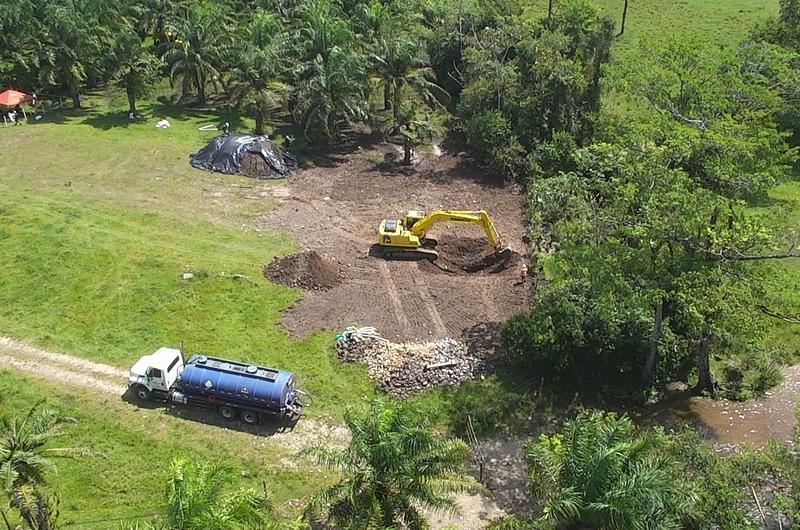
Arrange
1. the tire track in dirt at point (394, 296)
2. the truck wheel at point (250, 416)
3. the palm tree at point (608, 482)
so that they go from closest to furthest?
1. the palm tree at point (608, 482)
2. the truck wheel at point (250, 416)
3. the tire track in dirt at point (394, 296)

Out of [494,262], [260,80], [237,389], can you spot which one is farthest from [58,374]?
[260,80]

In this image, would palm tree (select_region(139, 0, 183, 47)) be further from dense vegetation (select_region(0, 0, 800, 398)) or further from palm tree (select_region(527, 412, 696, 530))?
palm tree (select_region(527, 412, 696, 530))

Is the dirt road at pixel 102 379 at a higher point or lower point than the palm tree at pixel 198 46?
lower

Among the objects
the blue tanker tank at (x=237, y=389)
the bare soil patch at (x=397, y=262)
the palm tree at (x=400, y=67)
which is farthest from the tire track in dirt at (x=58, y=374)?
the palm tree at (x=400, y=67)

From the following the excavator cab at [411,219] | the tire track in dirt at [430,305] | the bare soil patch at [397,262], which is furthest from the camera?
the excavator cab at [411,219]

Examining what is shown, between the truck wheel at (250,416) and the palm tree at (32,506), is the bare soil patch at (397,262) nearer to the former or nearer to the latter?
the truck wheel at (250,416)

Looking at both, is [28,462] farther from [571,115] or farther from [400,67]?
[400,67]
